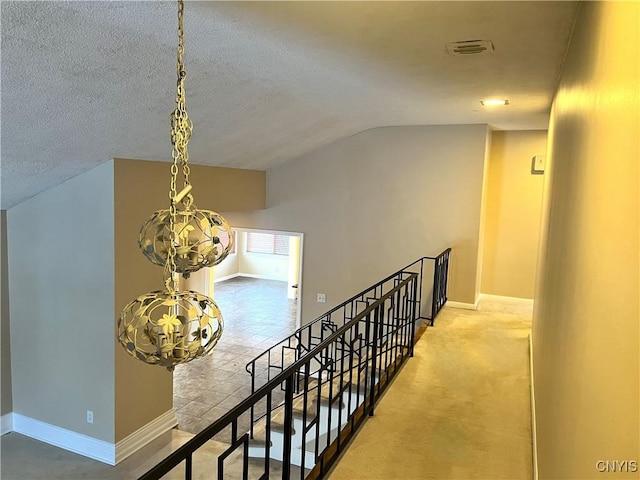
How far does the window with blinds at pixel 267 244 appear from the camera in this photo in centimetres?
1424

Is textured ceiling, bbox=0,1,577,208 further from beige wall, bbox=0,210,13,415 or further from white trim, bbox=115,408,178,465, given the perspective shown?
white trim, bbox=115,408,178,465

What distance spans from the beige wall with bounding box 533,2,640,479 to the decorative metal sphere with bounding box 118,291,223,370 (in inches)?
48.8

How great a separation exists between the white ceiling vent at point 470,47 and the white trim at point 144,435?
4785mm

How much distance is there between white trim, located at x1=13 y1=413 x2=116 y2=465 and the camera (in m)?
4.94

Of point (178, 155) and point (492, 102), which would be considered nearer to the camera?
point (178, 155)

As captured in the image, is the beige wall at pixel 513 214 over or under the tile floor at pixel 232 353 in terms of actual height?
over

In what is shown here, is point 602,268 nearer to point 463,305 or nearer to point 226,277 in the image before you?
point 463,305

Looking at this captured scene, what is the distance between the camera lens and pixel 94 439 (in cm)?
499

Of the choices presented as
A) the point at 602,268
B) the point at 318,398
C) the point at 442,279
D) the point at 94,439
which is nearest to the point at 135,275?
the point at 94,439

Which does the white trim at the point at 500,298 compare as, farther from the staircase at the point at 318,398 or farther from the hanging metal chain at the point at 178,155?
the hanging metal chain at the point at 178,155

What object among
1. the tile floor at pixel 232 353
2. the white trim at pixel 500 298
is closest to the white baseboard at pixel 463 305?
the white trim at pixel 500 298

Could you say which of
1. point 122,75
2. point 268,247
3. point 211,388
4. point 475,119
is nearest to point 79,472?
point 211,388

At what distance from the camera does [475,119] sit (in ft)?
19.1

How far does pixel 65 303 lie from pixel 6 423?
175 cm
